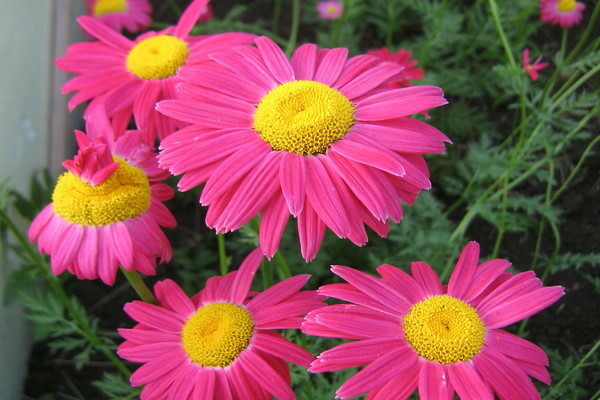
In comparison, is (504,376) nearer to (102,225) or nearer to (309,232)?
(309,232)

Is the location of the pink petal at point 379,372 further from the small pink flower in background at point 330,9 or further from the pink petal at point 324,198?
the small pink flower in background at point 330,9

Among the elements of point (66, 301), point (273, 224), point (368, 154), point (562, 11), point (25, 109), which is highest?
point (562, 11)

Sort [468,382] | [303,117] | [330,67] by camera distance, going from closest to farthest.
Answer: [468,382] → [303,117] → [330,67]

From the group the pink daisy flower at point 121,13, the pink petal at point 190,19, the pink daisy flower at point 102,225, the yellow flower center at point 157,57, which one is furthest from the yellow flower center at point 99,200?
the pink daisy flower at point 121,13

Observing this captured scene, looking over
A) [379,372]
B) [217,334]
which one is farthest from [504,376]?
[217,334]

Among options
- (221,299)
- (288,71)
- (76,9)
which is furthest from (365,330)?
(76,9)

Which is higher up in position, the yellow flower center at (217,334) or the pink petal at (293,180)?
the pink petal at (293,180)

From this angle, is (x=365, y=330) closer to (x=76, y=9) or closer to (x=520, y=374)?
(x=520, y=374)
